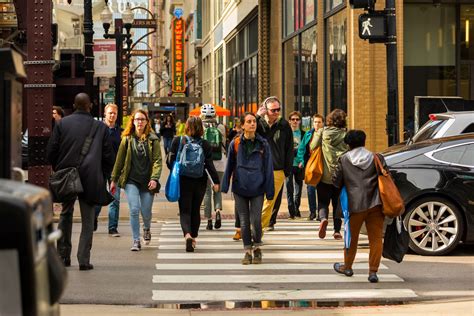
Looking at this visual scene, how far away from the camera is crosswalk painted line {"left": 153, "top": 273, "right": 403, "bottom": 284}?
10.2 meters

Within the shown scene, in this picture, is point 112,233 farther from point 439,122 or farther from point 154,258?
point 439,122

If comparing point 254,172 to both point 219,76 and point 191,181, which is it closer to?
point 191,181

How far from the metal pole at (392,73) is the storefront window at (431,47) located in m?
7.23

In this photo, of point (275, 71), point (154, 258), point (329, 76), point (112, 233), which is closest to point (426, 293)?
point (154, 258)

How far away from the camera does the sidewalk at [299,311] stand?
8.20m

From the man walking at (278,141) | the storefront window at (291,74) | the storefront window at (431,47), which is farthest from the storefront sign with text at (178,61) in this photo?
the man walking at (278,141)

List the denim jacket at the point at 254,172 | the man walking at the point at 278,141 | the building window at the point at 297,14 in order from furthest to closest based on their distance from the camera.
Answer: the building window at the point at 297,14
the man walking at the point at 278,141
the denim jacket at the point at 254,172

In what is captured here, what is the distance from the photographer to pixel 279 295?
30.4 ft

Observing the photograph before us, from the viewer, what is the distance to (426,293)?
9422 mm

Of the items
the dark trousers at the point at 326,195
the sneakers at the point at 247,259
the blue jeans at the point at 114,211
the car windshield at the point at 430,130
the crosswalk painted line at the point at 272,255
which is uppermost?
the car windshield at the point at 430,130

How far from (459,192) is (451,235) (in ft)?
1.80

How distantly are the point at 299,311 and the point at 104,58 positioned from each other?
1839 centimetres

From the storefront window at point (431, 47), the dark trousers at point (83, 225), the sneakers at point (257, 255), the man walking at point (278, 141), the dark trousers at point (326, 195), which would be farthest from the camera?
the storefront window at point (431, 47)

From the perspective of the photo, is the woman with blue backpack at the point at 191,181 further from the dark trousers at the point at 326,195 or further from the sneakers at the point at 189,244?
the dark trousers at the point at 326,195
